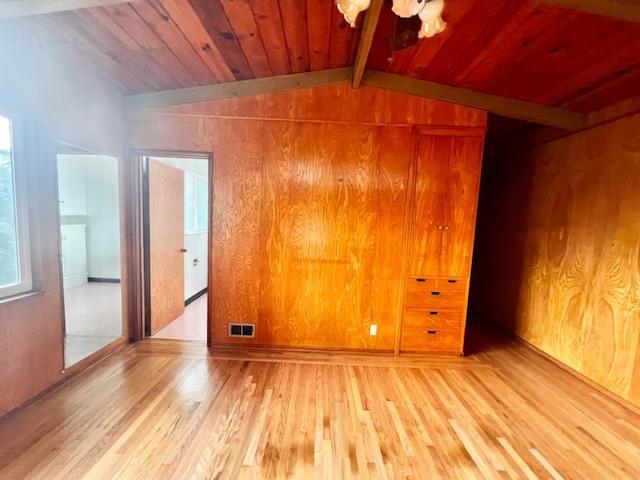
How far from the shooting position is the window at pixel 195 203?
4398 millimetres

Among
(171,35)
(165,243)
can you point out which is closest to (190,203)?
(165,243)

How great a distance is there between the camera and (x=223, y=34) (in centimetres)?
197

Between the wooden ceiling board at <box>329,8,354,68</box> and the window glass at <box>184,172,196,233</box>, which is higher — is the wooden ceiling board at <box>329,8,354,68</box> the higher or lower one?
the higher one

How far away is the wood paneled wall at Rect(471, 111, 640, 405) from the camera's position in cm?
223

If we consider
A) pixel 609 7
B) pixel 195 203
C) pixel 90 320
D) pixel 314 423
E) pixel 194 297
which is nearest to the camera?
pixel 609 7

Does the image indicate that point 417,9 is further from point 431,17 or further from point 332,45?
point 332,45

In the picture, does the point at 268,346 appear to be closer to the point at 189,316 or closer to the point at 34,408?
the point at 189,316

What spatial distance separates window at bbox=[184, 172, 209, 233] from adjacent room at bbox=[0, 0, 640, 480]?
800 millimetres

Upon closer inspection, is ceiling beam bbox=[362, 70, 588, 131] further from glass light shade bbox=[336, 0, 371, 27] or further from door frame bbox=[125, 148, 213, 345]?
door frame bbox=[125, 148, 213, 345]

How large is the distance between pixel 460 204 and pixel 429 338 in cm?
140

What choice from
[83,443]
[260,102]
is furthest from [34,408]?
[260,102]

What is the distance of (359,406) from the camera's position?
2070 millimetres

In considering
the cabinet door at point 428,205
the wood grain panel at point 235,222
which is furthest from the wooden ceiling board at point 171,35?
the cabinet door at point 428,205

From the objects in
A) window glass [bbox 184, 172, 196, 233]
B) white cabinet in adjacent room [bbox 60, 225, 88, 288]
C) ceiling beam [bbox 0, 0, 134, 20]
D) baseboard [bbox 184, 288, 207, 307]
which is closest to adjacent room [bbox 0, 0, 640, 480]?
ceiling beam [bbox 0, 0, 134, 20]
